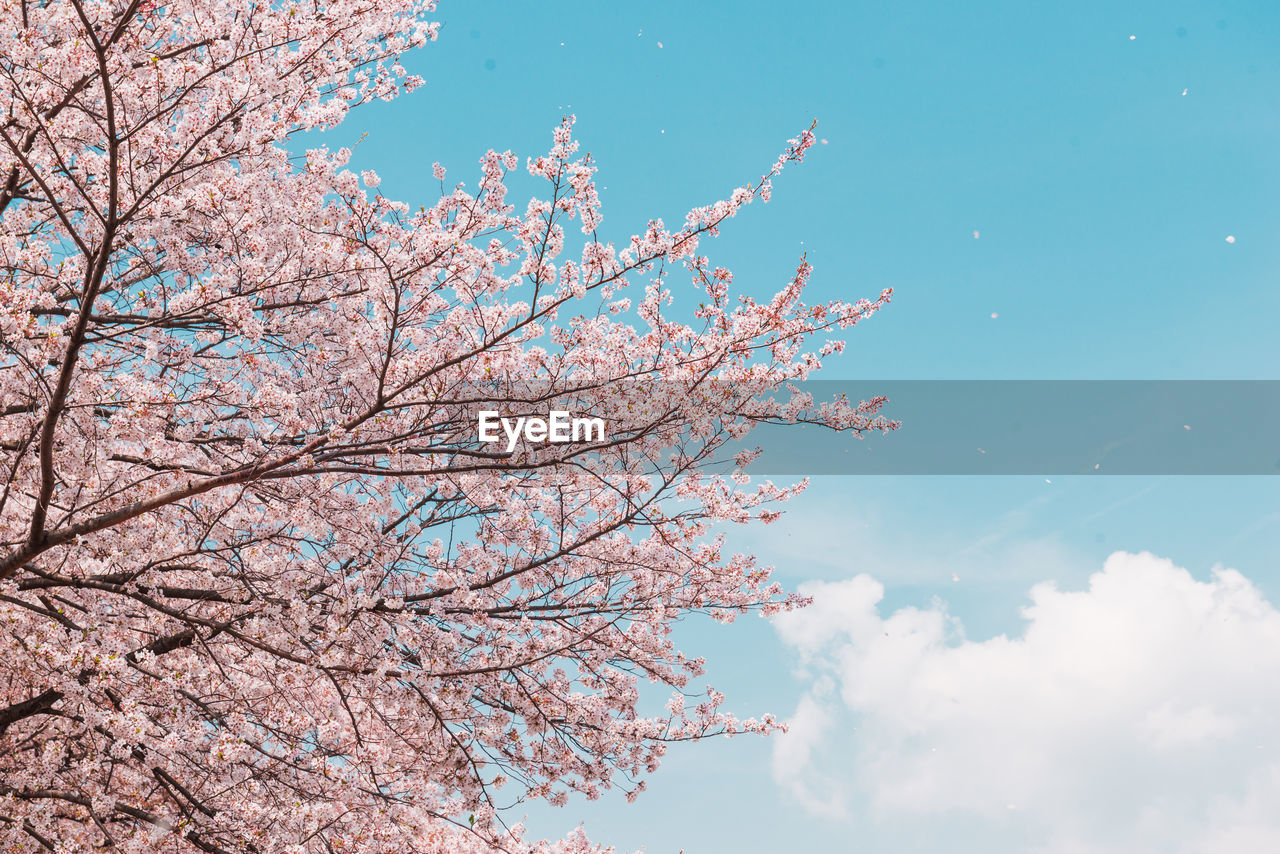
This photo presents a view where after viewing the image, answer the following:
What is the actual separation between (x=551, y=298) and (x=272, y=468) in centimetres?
190

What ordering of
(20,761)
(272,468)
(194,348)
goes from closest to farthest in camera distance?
(272,468) → (194,348) → (20,761)

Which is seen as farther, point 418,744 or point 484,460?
point 418,744

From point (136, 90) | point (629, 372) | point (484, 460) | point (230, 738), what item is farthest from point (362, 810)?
point (136, 90)

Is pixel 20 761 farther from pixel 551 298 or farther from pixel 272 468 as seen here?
pixel 551 298

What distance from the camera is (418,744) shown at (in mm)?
6934

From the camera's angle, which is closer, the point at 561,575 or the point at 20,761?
the point at 561,575

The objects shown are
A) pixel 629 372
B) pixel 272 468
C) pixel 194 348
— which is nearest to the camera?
pixel 272 468

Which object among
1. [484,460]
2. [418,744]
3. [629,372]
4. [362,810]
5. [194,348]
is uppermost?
[194,348]

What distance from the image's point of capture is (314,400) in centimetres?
653

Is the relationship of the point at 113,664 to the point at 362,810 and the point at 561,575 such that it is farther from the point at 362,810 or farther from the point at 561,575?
the point at 561,575

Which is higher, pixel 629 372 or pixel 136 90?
pixel 136 90

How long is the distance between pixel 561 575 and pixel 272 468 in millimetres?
2372

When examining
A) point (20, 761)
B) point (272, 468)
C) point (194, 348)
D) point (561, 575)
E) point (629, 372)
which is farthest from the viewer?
point (20, 761)

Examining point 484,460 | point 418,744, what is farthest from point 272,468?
point 418,744
